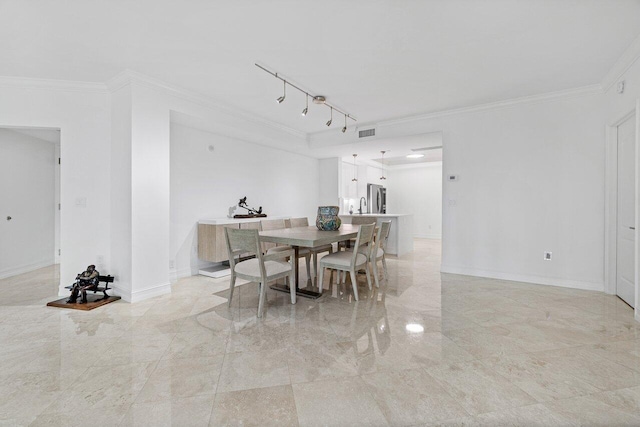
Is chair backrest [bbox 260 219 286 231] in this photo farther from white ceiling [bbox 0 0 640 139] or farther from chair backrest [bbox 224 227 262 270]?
white ceiling [bbox 0 0 640 139]

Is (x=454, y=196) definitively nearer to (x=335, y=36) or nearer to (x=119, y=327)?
(x=335, y=36)

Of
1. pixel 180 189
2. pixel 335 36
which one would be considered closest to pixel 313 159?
pixel 180 189

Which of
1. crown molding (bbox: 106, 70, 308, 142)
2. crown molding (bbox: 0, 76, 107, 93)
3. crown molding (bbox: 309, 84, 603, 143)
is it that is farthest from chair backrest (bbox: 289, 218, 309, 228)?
crown molding (bbox: 0, 76, 107, 93)

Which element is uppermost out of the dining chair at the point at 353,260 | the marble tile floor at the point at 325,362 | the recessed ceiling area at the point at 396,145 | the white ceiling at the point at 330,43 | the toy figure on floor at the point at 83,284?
the white ceiling at the point at 330,43

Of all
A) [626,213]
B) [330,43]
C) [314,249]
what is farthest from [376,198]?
[330,43]

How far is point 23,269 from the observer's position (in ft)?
14.9

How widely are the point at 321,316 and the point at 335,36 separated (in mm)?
2516

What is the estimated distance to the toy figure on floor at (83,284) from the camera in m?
3.10

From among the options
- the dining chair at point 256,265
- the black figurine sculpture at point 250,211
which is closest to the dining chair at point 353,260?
the dining chair at point 256,265

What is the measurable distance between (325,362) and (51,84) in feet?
13.7

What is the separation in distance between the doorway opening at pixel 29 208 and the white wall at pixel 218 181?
5.46 ft

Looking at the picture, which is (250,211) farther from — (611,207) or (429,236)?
(429,236)

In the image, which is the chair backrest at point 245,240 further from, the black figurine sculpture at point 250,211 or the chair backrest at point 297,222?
the black figurine sculpture at point 250,211

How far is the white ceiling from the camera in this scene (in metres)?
2.15
